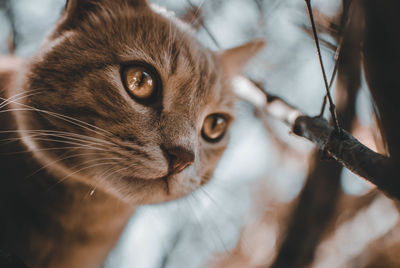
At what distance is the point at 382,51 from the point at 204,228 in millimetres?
1208

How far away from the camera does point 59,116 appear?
79 cm

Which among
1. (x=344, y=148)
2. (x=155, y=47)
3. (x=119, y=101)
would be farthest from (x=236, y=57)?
(x=344, y=148)

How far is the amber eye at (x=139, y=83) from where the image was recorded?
0.86 meters

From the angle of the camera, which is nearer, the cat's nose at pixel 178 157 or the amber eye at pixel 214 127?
the cat's nose at pixel 178 157

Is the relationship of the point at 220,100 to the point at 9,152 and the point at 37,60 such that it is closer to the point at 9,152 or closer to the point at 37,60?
the point at 37,60

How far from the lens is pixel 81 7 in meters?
0.95

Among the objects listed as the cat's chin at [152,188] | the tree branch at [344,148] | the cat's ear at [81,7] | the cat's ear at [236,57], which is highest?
the cat's ear at [236,57]

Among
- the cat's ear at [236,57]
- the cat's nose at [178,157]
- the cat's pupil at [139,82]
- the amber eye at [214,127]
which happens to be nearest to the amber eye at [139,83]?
the cat's pupil at [139,82]

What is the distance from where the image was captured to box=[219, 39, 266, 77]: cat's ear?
1232 mm

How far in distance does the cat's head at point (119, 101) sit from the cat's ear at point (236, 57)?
0.94ft

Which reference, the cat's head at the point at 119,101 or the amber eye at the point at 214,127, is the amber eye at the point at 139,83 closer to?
the cat's head at the point at 119,101

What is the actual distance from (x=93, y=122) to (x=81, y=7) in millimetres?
482

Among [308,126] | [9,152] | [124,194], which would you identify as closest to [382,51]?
[308,126]

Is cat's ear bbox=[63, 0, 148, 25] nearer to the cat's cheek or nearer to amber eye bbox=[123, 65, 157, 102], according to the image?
amber eye bbox=[123, 65, 157, 102]
